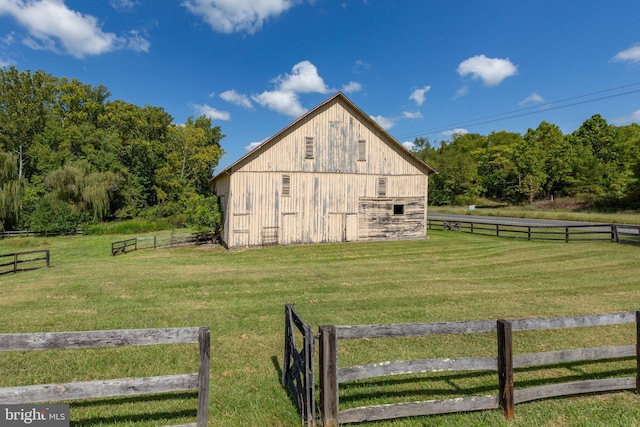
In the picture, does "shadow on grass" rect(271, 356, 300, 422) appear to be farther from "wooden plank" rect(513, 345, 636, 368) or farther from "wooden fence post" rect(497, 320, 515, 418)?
"wooden plank" rect(513, 345, 636, 368)

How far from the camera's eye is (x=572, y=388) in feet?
14.9

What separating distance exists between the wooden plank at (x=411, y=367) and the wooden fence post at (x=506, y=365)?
0.13 m

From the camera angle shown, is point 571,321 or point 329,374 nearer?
point 329,374

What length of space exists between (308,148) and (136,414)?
62.7 feet

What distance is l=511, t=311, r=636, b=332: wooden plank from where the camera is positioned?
439cm

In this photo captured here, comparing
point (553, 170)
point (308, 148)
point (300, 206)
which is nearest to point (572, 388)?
point (300, 206)

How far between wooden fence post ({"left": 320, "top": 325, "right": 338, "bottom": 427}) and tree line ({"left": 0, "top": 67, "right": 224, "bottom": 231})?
3416 centimetres

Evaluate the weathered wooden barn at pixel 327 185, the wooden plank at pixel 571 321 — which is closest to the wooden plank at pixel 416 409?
the wooden plank at pixel 571 321

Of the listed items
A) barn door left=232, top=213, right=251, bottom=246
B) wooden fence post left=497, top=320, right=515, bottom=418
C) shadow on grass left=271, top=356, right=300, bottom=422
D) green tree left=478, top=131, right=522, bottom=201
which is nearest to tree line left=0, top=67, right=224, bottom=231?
barn door left=232, top=213, right=251, bottom=246

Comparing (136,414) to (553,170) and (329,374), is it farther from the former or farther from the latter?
(553,170)

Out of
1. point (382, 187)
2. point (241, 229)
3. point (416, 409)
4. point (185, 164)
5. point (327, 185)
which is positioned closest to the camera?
point (416, 409)

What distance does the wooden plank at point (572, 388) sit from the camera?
438 centimetres

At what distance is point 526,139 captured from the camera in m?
68.4

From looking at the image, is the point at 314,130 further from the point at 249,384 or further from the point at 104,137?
the point at 104,137
